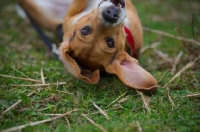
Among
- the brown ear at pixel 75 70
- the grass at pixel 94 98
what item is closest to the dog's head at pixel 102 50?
the brown ear at pixel 75 70

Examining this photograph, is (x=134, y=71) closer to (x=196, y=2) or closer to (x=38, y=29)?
(x=38, y=29)

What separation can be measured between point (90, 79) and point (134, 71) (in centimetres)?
55

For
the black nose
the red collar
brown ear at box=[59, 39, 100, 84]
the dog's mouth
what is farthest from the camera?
the red collar

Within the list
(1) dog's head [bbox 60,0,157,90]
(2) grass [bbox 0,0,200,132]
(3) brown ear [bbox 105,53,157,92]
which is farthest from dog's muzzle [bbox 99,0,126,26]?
(2) grass [bbox 0,0,200,132]

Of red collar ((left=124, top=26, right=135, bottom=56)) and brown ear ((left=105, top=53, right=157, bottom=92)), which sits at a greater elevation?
red collar ((left=124, top=26, right=135, bottom=56))

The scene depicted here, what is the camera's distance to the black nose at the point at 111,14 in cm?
323

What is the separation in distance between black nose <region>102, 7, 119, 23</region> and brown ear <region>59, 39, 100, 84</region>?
62 cm

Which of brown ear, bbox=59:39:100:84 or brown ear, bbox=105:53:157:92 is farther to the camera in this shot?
brown ear, bbox=59:39:100:84

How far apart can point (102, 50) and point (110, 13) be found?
0.45 m

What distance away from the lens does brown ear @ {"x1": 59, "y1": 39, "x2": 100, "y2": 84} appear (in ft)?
11.1

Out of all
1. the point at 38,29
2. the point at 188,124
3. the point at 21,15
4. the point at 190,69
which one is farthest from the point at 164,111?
the point at 21,15

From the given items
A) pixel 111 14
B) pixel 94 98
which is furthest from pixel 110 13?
pixel 94 98

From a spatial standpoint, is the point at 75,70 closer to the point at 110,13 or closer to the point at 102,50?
the point at 102,50

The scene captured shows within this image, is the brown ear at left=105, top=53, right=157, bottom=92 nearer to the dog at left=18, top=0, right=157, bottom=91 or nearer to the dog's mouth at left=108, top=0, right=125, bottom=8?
the dog at left=18, top=0, right=157, bottom=91
